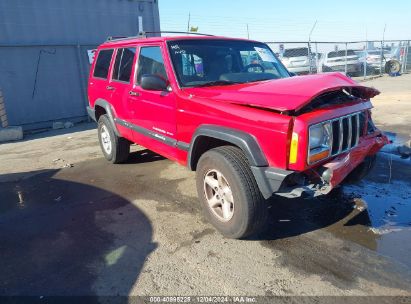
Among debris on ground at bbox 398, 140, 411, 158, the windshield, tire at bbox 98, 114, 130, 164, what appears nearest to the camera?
the windshield

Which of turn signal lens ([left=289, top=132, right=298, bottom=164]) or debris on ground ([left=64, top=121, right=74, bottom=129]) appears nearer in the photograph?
turn signal lens ([left=289, top=132, right=298, bottom=164])

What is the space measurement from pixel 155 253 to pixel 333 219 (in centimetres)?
196

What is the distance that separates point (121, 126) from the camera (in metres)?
5.57

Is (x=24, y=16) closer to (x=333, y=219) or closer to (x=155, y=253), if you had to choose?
(x=155, y=253)

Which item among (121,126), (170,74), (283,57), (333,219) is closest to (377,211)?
(333,219)

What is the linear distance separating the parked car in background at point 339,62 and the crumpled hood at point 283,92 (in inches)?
676

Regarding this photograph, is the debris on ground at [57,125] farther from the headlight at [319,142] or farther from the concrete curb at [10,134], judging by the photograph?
the headlight at [319,142]

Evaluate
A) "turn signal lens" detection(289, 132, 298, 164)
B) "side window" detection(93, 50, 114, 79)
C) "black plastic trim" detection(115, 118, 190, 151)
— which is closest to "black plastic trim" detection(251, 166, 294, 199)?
"turn signal lens" detection(289, 132, 298, 164)

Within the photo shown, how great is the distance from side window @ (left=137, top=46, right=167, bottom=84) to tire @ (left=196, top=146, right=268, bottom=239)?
1.33 m

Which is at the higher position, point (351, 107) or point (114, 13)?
point (114, 13)

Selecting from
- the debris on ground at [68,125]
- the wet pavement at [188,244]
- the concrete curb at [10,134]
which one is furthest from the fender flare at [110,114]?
the debris on ground at [68,125]

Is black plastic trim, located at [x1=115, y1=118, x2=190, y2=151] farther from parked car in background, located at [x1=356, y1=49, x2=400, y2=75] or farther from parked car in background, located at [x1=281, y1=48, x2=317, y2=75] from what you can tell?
parked car in background, located at [x1=356, y1=49, x2=400, y2=75]

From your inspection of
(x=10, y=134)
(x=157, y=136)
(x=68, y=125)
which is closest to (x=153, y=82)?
(x=157, y=136)

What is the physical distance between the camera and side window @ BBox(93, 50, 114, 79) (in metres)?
5.95
